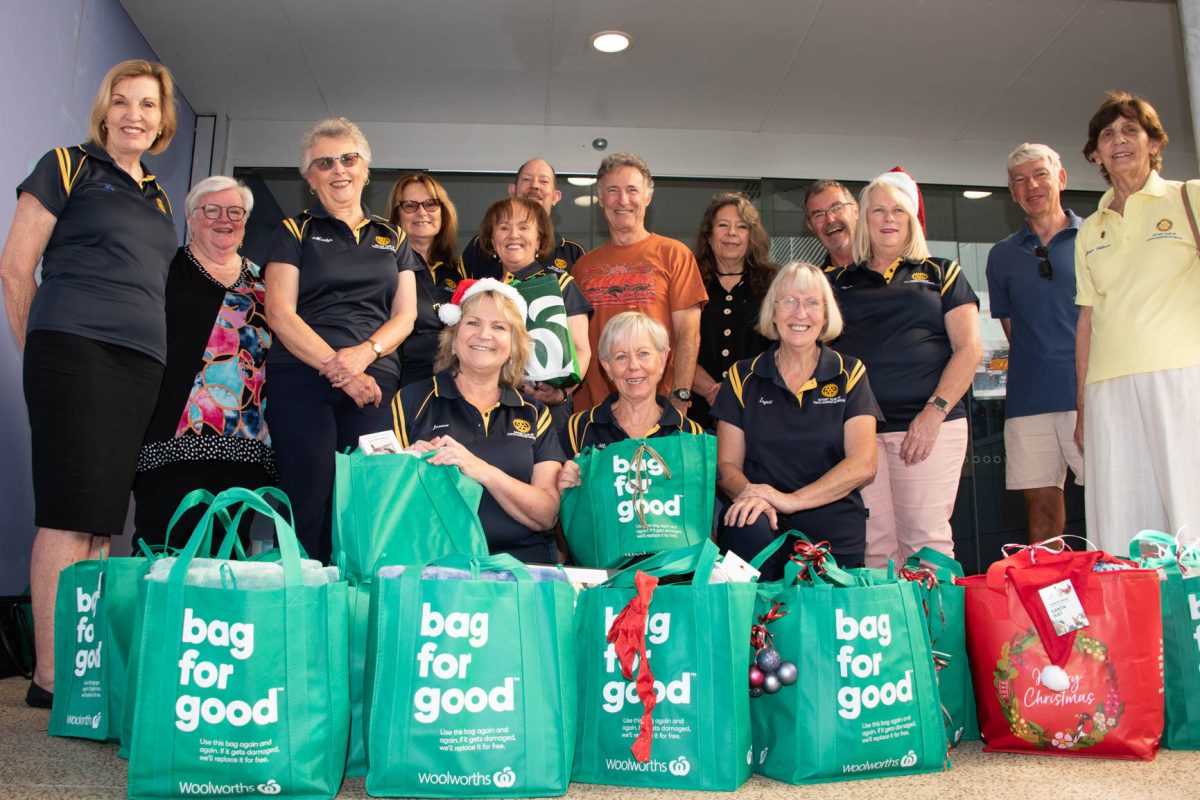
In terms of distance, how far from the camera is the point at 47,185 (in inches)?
107

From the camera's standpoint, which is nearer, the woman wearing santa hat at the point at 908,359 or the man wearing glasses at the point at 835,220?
the woman wearing santa hat at the point at 908,359

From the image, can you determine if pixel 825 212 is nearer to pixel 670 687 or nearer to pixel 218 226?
pixel 218 226

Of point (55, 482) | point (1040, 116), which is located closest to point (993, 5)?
point (1040, 116)

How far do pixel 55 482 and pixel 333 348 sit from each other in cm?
86

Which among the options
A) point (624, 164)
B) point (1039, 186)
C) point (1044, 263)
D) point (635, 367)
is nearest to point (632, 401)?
point (635, 367)

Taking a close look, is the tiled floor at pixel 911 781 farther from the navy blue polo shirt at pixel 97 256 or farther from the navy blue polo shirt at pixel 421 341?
the navy blue polo shirt at pixel 421 341

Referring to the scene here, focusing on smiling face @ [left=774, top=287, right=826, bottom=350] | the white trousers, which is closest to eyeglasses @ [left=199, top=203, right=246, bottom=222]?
smiling face @ [left=774, top=287, right=826, bottom=350]

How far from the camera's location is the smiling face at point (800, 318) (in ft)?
10.1

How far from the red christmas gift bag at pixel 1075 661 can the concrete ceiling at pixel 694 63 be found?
11.9ft

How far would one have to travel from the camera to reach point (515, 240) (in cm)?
362

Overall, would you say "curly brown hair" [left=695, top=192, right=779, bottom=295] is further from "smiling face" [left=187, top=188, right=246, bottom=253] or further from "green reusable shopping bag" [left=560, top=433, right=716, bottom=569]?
"smiling face" [left=187, top=188, right=246, bottom=253]

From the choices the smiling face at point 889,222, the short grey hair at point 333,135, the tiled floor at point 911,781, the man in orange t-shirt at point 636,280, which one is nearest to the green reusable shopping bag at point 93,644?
the tiled floor at point 911,781

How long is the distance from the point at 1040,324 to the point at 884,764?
7.99ft

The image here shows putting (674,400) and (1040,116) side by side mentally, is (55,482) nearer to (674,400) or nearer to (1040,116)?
(674,400)
